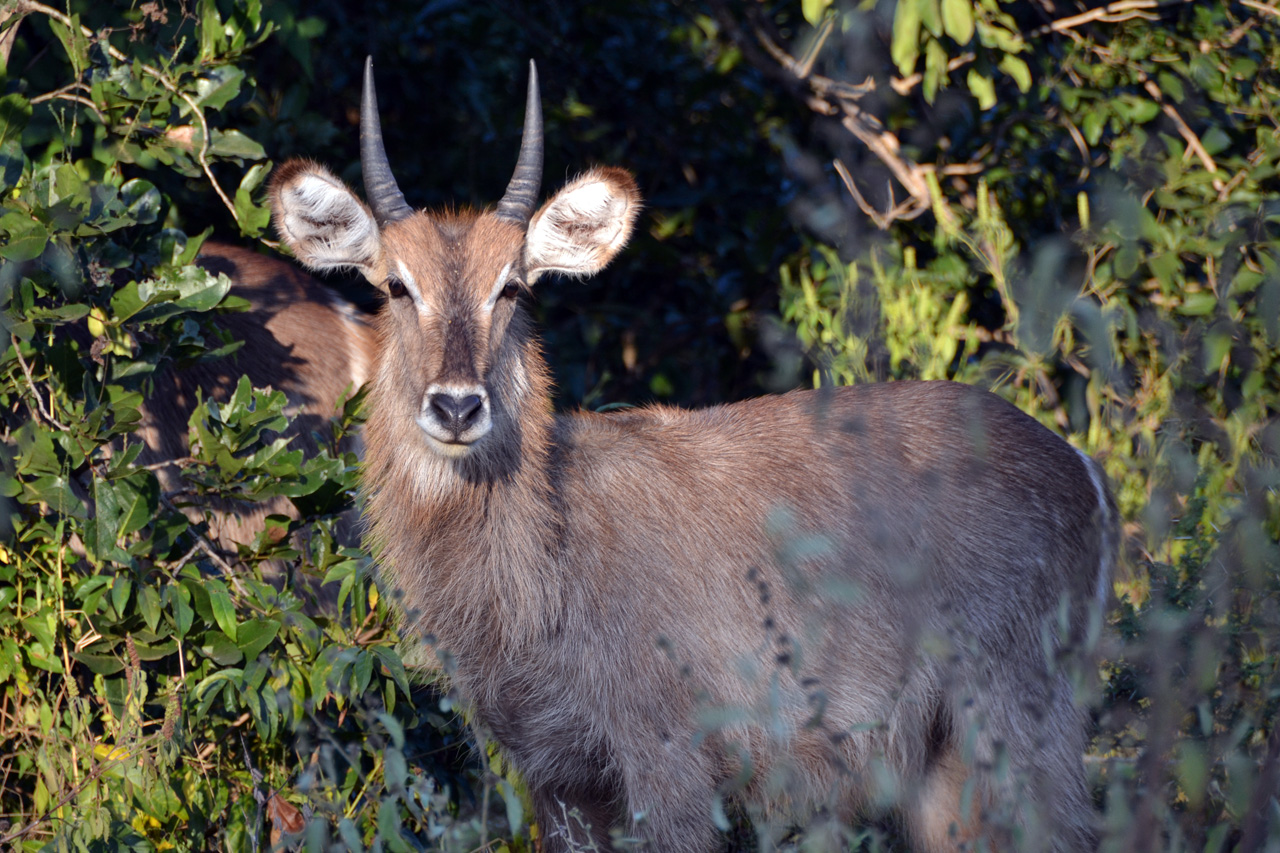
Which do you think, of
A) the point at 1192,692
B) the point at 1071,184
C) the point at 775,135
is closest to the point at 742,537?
the point at 1192,692

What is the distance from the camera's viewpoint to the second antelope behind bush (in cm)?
304

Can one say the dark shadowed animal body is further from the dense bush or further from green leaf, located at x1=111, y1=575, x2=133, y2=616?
green leaf, located at x1=111, y1=575, x2=133, y2=616

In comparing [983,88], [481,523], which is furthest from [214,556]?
[983,88]

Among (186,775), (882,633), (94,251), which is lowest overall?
(186,775)

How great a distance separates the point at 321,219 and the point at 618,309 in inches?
108

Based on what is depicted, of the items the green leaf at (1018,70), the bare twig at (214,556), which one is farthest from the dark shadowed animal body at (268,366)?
the green leaf at (1018,70)

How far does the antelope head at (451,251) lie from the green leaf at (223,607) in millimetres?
627

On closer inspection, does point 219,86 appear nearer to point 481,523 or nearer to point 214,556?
point 214,556

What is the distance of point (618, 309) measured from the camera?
6.04m

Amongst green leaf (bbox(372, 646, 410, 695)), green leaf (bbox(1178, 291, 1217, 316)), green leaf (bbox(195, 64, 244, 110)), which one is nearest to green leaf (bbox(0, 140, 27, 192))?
green leaf (bbox(195, 64, 244, 110))

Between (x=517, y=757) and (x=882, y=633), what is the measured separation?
99 cm

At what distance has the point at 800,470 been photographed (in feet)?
11.3

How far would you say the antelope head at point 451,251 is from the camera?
3119 mm

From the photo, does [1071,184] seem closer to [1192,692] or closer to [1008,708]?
[1008,708]
